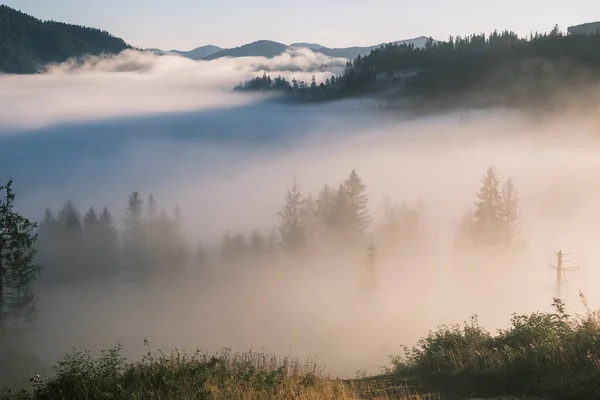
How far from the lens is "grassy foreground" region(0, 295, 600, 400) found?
11.6m

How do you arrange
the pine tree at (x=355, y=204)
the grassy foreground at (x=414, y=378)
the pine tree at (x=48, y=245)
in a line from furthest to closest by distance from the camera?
1. the pine tree at (x=48, y=245)
2. the pine tree at (x=355, y=204)
3. the grassy foreground at (x=414, y=378)

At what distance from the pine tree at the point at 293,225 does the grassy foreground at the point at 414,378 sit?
76.0 metres

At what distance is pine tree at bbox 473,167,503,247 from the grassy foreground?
67.8 m

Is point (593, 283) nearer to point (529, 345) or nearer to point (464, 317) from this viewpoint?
point (464, 317)

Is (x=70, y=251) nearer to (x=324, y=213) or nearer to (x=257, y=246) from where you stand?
(x=257, y=246)

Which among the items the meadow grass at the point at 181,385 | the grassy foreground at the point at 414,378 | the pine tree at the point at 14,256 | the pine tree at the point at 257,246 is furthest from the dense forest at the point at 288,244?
the meadow grass at the point at 181,385

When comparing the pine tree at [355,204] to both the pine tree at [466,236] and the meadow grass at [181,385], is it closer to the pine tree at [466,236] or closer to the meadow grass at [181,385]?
the pine tree at [466,236]

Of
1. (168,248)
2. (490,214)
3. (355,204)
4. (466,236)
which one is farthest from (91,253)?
→ (490,214)

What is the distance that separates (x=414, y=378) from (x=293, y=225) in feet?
254

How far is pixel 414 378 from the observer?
50.6 feet

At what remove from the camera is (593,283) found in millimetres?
76938

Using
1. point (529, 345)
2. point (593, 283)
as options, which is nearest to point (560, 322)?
point (529, 345)

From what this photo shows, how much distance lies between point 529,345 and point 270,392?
6965 mm

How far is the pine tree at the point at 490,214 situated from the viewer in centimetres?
8038
